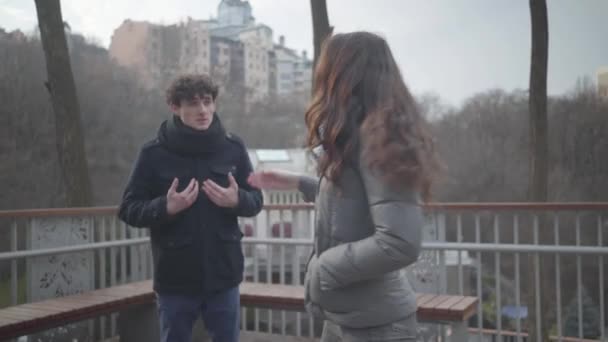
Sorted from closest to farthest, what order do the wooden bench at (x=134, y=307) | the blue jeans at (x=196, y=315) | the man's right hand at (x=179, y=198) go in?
the man's right hand at (x=179, y=198) < the blue jeans at (x=196, y=315) < the wooden bench at (x=134, y=307)

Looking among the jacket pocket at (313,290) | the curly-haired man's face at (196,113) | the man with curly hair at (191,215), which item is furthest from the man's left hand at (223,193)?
the jacket pocket at (313,290)

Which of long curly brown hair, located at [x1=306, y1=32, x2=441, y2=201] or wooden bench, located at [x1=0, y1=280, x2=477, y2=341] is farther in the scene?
wooden bench, located at [x1=0, y1=280, x2=477, y2=341]

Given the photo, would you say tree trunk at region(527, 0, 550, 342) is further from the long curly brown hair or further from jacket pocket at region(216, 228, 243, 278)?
the long curly brown hair

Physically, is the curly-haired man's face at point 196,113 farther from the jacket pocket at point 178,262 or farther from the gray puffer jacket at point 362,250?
the gray puffer jacket at point 362,250

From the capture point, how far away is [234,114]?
3030 cm

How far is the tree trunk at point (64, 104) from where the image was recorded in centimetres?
708

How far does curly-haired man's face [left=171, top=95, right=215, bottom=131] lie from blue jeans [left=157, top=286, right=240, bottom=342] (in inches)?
32.2

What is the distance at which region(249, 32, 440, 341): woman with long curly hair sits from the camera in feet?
4.25

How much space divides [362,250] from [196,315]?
1.51 meters

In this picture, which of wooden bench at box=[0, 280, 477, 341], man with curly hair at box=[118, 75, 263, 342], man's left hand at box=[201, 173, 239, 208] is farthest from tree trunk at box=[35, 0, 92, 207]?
man's left hand at box=[201, 173, 239, 208]

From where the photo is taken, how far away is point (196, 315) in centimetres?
258

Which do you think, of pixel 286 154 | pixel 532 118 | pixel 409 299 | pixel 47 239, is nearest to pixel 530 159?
pixel 532 118

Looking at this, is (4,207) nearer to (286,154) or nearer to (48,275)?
(286,154)

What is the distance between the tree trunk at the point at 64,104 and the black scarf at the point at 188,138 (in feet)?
16.6
